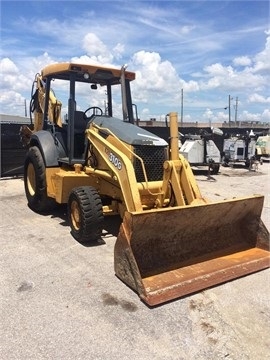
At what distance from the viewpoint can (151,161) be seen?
216 inches

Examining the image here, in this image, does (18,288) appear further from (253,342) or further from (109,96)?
(109,96)

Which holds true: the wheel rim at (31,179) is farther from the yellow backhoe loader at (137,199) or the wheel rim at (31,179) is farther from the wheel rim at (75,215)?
the wheel rim at (75,215)

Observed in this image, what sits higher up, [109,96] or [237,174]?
[109,96]

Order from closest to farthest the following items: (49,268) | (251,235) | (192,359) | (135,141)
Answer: (192,359)
(49,268)
(251,235)
(135,141)

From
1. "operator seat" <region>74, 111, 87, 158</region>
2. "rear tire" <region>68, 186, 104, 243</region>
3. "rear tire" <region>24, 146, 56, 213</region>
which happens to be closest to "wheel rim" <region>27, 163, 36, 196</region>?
"rear tire" <region>24, 146, 56, 213</region>

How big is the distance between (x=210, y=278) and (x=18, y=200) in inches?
212

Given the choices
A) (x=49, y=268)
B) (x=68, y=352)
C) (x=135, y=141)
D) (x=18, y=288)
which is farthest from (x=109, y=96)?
(x=68, y=352)

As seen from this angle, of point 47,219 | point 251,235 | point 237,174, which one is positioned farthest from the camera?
point 237,174

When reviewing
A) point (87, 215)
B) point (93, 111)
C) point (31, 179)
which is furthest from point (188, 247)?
point (31, 179)

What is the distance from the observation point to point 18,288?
4020 millimetres

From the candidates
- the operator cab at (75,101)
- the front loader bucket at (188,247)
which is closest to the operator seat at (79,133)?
the operator cab at (75,101)

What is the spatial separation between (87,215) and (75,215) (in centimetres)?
45

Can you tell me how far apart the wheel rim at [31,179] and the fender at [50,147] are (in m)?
0.55

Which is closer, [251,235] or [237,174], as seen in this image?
[251,235]
